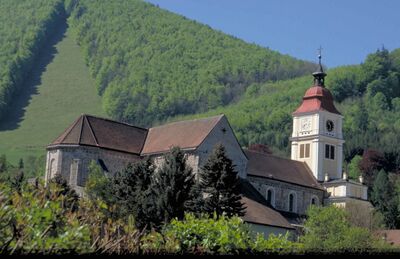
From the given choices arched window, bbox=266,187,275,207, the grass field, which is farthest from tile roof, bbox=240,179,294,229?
the grass field

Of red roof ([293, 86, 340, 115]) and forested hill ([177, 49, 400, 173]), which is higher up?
forested hill ([177, 49, 400, 173])

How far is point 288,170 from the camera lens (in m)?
81.7

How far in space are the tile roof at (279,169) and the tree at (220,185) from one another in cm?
1858

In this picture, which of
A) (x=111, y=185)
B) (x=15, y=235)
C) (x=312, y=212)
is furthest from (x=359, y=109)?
(x=15, y=235)

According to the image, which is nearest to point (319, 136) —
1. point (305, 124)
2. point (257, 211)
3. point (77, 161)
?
point (305, 124)

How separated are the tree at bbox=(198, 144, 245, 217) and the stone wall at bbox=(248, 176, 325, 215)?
18.5 m

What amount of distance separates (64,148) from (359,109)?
10272cm

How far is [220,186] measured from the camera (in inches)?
2148

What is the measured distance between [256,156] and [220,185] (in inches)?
969

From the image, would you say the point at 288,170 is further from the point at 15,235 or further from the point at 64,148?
the point at 15,235

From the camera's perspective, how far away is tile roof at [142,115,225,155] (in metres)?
66.9

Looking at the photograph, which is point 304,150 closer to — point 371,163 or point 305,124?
point 305,124

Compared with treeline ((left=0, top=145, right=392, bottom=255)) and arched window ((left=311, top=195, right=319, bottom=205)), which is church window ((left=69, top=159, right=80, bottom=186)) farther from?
arched window ((left=311, top=195, right=319, bottom=205))

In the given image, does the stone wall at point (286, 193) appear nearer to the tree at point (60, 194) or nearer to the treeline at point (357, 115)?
the tree at point (60, 194)
